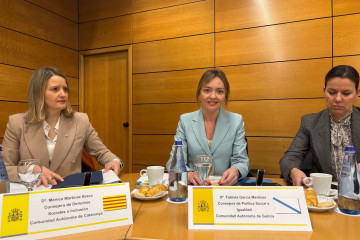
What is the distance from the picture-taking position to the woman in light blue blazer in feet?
6.07

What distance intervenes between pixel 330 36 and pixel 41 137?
3.15 metres

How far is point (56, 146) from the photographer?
5.98 ft

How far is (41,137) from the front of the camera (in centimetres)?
183

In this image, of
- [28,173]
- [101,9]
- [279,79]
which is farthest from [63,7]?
[28,173]

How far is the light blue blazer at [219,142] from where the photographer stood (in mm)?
1839

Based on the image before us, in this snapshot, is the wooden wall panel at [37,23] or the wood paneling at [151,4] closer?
the wooden wall panel at [37,23]

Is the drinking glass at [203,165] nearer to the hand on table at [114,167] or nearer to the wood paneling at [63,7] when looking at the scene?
the hand on table at [114,167]

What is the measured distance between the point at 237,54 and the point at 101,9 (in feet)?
7.74

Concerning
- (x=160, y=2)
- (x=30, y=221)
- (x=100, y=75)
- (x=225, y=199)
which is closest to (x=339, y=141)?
(x=225, y=199)

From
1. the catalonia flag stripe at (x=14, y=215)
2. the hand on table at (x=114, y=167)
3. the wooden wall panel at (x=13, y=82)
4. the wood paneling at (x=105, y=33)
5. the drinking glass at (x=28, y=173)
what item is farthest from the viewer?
the wood paneling at (x=105, y=33)

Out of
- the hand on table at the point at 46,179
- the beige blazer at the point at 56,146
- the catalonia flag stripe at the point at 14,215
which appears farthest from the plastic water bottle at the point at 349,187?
the beige blazer at the point at 56,146

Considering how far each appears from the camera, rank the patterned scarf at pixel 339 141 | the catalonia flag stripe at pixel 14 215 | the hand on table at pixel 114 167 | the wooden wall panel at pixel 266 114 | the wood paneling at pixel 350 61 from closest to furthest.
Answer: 1. the catalonia flag stripe at pixel 14 215
2. the hand on table at pixel 114 167
3. the patterned scarf at pixel 339 141
4. the wood paneling at pixel 350 61
5. the wooden wall panel at pixel 266 114

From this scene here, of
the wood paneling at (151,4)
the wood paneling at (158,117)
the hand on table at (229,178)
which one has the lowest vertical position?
the hand on table at (229,178)

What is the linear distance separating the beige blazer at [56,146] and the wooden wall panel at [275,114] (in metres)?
2.03
